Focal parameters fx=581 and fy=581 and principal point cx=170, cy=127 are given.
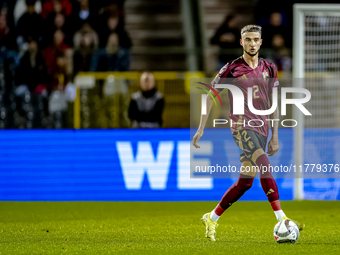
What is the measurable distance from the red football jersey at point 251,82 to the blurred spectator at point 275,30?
4409 millimetres

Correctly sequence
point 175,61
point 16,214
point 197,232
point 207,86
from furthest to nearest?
point 175,61 → point 207,86 → point 16,214 → point 197,232

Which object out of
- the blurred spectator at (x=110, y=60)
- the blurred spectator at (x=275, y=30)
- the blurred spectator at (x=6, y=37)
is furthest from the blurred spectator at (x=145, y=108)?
the blurred spectator at (x=275, y=30)

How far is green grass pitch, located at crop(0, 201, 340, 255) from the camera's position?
4660mm

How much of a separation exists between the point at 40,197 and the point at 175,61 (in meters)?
2.96

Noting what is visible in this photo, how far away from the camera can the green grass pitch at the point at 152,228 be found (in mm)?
4660

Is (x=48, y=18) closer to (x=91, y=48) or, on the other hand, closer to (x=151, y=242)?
(x=91, y=48)

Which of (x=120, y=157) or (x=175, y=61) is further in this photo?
(x=175, y=61)

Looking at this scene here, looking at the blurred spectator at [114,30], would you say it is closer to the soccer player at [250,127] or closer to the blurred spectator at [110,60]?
the blurred spectator at [110,60]

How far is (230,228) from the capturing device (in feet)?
19.0

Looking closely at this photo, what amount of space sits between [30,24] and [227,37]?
3142 millimetres

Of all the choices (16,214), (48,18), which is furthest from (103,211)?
(48,18)

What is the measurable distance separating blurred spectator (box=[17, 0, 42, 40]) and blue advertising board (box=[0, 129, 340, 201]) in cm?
180

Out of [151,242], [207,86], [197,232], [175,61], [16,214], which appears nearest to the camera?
[151,242]

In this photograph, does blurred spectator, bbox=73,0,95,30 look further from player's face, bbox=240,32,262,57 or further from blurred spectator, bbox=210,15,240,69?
player's face, bbox=240,32,262,57
